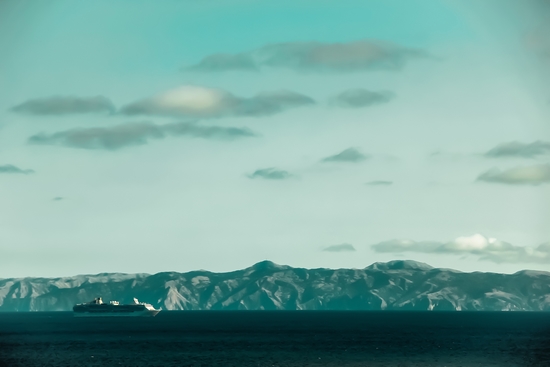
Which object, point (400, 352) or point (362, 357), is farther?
point (400, 352)

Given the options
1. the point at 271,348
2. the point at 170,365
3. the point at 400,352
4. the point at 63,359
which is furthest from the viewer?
the point at 271,348

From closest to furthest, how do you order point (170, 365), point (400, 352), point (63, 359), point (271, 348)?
point (170, 365)
point (63, 359)
point (400, 352)
point (271, 348)

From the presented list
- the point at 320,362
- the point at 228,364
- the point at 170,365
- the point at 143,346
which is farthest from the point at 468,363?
the point at 143,346

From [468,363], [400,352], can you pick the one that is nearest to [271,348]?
[400,352]

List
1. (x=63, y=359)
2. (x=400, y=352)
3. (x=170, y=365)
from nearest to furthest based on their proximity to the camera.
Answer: (x=170, y=365)
(x=63, y=359)
(x=400, y=352)

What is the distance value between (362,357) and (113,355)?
166 feet

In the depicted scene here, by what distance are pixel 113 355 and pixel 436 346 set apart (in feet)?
252

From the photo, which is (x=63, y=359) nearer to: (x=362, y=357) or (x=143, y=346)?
(x=143, y=346)

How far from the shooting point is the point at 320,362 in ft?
488

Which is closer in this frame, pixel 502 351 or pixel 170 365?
pixel 170 365

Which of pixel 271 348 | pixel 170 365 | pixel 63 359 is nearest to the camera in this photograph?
pixel 170 365

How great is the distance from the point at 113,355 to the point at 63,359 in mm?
11960

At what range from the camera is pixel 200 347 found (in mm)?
191625

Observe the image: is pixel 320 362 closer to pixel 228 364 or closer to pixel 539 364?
pixel 228 364
